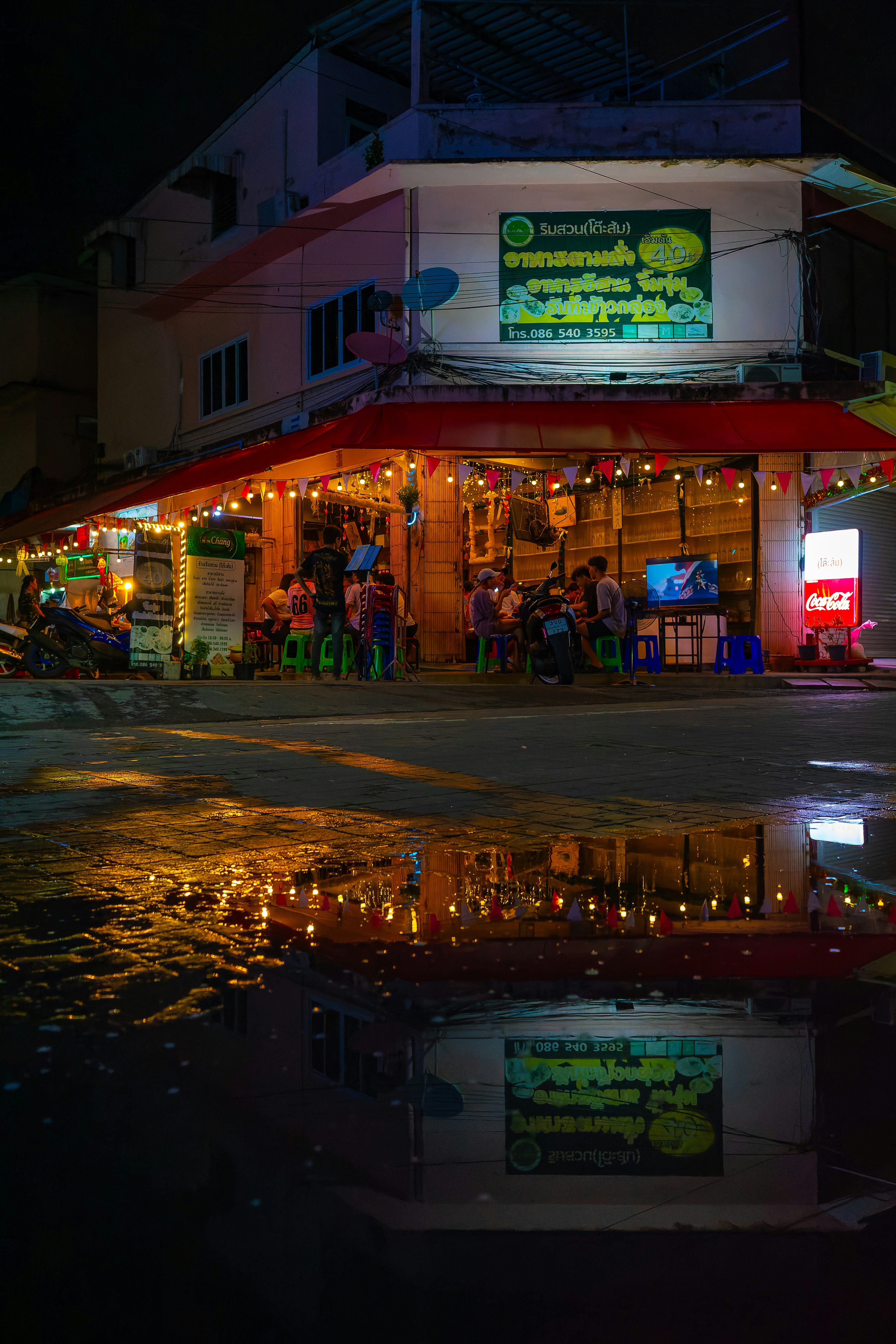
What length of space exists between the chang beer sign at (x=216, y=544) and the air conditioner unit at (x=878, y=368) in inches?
384

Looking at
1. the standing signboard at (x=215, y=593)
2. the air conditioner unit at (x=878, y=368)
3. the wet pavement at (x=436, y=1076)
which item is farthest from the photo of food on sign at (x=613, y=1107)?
the air conditioner unit at (x=878, y=368)

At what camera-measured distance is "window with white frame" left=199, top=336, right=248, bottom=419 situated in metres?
20.5

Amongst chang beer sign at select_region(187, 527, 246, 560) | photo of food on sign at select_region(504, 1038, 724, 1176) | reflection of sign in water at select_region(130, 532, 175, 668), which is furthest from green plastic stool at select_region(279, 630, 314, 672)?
photo of food on sign at select_region(504, 1038, 724, 1176)

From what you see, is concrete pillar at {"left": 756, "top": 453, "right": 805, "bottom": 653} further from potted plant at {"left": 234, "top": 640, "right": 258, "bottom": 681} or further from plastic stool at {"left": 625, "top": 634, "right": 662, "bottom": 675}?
potted plant at {"left": 234, "top": 640, "right": 258, "bottom": 681}

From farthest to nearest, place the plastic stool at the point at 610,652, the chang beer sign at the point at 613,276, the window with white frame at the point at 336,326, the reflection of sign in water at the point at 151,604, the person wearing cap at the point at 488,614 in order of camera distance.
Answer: the window with white frame at the point at 336,326 < the chang beer sign at the point at 613,276 < the plastic stool at the point at 610,652 < the person wearing cap at the point at 488,614 < the reflection of sign in water at the point at 151,604

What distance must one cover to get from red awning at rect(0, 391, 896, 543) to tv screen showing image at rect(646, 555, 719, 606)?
67.5 inches

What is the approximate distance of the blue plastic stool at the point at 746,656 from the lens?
1544cm

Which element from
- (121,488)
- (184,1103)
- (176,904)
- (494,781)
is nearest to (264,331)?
(121,488)

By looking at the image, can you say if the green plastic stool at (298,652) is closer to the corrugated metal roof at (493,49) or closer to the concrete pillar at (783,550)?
the concrete pillar at (783,550)

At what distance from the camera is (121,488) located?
2150 centimetres

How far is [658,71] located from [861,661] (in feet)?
34.9

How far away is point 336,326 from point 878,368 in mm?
9100

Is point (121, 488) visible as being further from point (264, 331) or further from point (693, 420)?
point (693, 420)

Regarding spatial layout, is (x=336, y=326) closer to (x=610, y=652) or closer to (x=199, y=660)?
(x=199, y=660)
